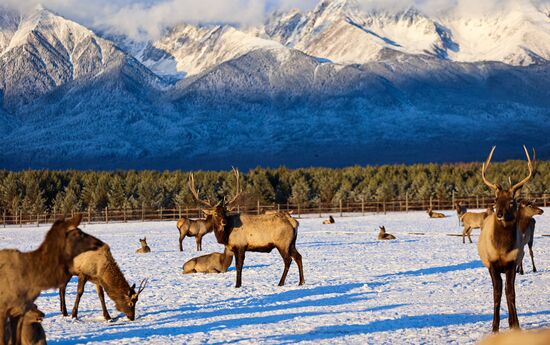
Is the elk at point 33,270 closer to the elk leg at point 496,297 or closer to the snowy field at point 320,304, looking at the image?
the snowy field at point 320,304

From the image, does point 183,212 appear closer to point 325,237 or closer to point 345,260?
point 325,237

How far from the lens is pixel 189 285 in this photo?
17906 mm

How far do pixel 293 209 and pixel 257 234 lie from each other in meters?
44.6

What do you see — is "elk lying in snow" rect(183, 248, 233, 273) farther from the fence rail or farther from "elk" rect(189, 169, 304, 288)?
the fence rail

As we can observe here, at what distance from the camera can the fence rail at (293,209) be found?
58906mm

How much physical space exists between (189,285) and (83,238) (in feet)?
25.4

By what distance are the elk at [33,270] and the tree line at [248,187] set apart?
181 ft

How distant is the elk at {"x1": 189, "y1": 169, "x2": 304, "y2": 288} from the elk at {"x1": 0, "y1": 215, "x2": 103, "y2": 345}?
24.3 feet

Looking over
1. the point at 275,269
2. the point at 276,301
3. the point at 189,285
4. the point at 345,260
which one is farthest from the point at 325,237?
the point at 276,301

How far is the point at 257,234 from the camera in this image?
57.6 ft

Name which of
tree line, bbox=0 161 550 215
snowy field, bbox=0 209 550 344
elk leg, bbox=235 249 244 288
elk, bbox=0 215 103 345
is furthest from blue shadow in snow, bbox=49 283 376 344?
tree line, bbox=0 161 550 215

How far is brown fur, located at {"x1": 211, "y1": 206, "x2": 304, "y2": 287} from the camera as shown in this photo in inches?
688

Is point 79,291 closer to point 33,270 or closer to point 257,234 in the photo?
point 33,270

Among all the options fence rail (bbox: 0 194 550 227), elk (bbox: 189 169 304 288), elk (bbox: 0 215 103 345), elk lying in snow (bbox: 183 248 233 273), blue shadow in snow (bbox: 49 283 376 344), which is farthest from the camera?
fence rail (bbox: 0 194 550 227)
